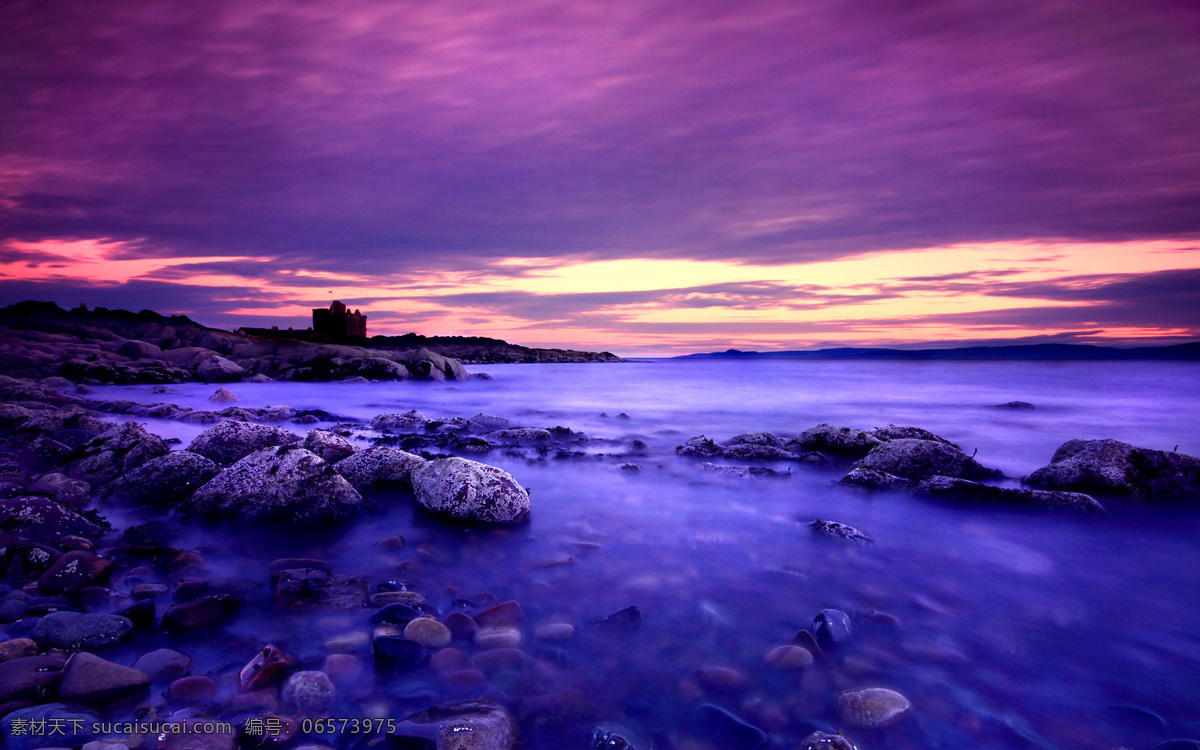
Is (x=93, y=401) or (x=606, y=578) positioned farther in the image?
(x=93, y=401)

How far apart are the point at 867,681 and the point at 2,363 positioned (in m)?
31.5

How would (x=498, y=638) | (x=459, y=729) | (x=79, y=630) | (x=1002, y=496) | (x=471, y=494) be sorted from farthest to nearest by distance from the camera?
(x=1002, y=496), (x=471, y=494), (x=498, y=638), (x=79, y=630), (x=459, y=729)

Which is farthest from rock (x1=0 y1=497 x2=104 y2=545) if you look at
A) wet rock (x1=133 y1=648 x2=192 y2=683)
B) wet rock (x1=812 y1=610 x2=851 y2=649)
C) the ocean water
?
wet rock (x1=812 y1=610 x2=851 y2=649)

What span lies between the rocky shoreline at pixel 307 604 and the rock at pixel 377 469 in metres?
0.02

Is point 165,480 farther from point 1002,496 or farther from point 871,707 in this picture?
point 1002,496

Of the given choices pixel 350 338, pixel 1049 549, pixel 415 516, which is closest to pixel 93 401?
pixel 415 516

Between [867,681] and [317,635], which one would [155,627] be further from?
[867,681]

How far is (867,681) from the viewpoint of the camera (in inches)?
123

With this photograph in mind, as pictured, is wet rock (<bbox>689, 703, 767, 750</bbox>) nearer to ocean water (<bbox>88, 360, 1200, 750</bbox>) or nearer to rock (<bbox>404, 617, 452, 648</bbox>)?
ocean water (<bbox>88, 360, 1200, 750</bbox>)

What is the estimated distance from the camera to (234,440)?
763cm

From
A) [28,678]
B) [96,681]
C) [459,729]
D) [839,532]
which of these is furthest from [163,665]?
[839,532]

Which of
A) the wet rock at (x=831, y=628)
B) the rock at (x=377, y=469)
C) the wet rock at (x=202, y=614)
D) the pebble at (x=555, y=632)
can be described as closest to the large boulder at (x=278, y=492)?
the rock at (x=377, y=469)

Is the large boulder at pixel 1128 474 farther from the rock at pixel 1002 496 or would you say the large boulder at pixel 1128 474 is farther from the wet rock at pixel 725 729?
the wet rock at pixel 725 729

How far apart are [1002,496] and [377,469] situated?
306 inches
